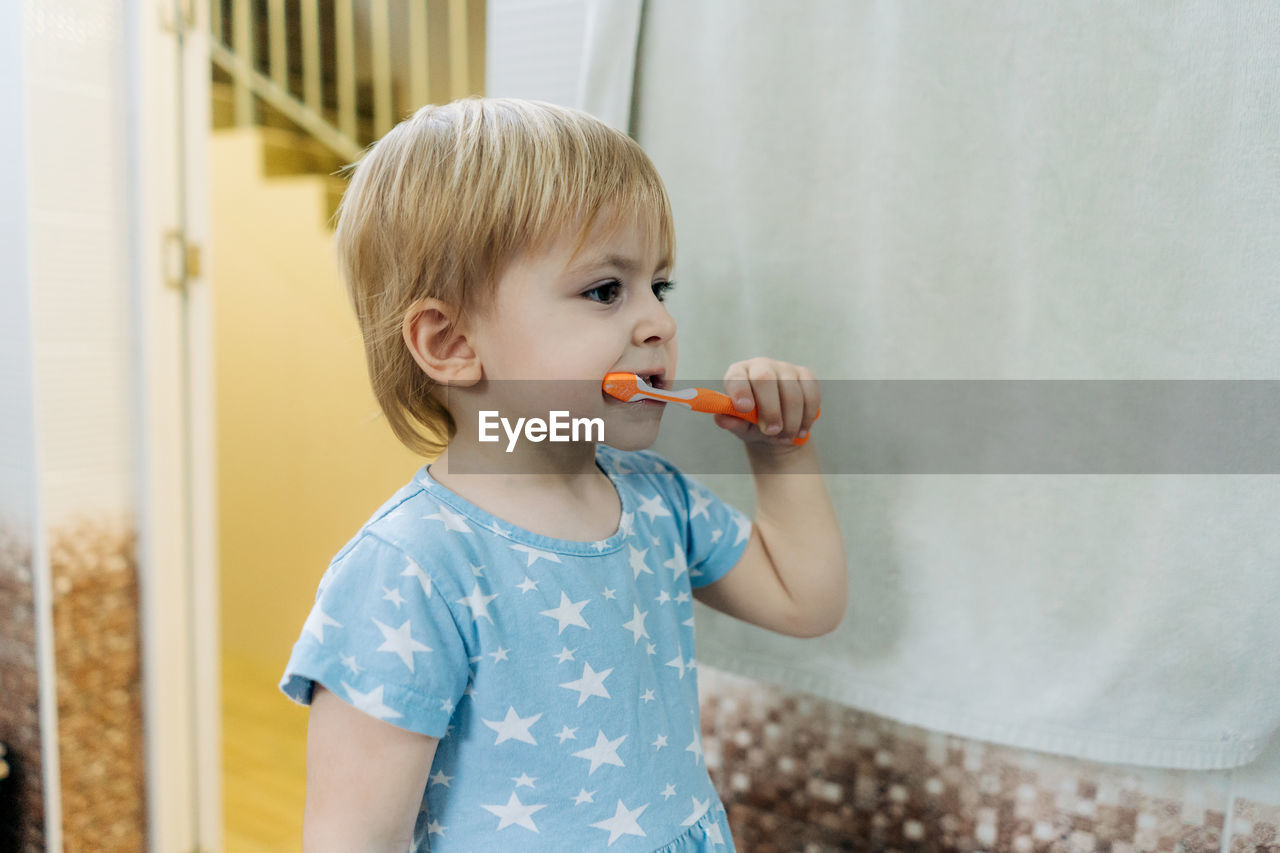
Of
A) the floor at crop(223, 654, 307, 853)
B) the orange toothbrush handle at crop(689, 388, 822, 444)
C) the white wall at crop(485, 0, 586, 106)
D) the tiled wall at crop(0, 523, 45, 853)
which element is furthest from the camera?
the floor at crop(223, 654, 307, 853)

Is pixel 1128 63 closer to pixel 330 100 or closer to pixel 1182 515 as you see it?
pixel 1182 515

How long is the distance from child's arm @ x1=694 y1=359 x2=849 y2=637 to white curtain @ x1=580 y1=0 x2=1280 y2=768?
44mm

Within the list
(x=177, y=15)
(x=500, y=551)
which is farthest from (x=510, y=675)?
(x=177, y=15)

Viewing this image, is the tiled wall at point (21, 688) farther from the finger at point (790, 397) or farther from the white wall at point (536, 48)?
the finger at point (790, 397)

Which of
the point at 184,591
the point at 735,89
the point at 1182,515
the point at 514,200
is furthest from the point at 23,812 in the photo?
the point at 1182,515

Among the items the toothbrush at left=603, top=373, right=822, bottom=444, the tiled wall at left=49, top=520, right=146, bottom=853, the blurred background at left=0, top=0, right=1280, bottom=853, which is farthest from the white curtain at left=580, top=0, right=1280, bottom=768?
the tiled wall at left=49, top=520, right=146, bottom=853

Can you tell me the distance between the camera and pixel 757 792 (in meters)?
0.80

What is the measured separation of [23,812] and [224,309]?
1127mm

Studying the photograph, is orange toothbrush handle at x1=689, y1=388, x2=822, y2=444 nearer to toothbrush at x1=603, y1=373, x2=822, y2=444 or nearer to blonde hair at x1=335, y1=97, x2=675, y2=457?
toothbrush at x1=603, y1=373, x2=822, y2=444

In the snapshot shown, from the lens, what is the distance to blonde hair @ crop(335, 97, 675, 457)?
55 cm

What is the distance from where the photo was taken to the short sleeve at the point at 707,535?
70 centimetres

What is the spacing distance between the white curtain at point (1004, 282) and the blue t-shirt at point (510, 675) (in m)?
0.19

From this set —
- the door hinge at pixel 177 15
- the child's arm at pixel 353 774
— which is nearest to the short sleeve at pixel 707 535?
the child's arm at pixel 353 774

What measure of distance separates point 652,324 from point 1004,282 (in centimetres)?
26
